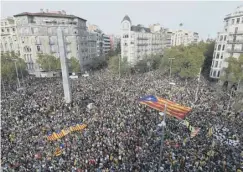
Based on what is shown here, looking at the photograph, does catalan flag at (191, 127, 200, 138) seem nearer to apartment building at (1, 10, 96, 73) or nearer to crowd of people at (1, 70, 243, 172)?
crowd of people at (1, 70, 243, 172)

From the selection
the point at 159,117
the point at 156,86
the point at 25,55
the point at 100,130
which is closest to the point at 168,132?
the point at 159,117

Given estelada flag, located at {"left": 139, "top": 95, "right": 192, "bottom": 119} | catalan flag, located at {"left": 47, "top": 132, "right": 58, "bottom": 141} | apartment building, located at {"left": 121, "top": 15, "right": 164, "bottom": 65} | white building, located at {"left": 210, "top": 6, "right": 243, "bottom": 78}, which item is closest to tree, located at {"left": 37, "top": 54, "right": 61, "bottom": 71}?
apartment building, located at {"left": 121, "top": 15, "right": 164, "bottom": 65}

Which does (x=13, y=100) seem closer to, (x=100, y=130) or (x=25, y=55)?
(x=100, y=130)

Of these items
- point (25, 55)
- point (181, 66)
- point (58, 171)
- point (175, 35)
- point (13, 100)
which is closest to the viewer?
point (58, 171)

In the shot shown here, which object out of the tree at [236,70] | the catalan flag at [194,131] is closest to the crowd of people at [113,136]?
the catalan flag at [194,131]

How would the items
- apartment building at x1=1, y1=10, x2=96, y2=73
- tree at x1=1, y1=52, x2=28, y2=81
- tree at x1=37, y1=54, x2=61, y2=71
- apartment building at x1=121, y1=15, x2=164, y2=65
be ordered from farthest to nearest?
apartment building at x1=121, y1=15, x2=164, y2=65, apartment building at x1=1, y1=10, x2=96, y2=73, tree at x1=37, y1=54, x2=61, y2=71, tree at x1=1, y1=52, x2=28, y2=81

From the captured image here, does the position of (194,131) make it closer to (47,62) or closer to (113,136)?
(113,136)
